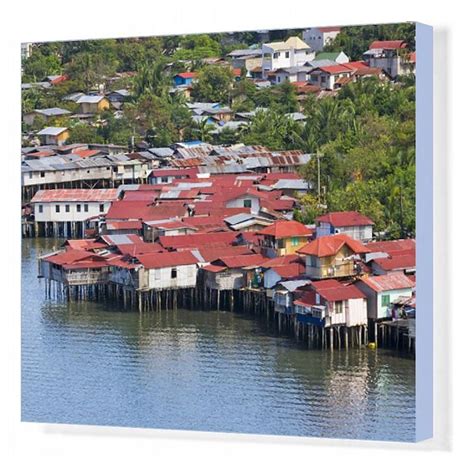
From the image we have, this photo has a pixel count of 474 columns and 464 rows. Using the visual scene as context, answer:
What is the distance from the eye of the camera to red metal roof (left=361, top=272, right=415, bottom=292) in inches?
327

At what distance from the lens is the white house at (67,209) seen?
977 centimetres

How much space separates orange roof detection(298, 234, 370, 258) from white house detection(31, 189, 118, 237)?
4.71ft

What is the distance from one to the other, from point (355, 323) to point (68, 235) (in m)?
2.26

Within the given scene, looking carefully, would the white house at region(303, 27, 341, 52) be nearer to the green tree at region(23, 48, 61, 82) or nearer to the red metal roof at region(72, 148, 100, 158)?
the green tree at region(23, 48, 61, 82)

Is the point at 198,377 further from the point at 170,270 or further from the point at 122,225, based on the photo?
the point at 122,225

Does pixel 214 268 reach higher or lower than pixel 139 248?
lower

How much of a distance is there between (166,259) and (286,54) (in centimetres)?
158

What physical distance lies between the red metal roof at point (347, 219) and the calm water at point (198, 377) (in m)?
0.72

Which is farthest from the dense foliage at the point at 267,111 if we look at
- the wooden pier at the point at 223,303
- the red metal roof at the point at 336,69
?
the wooden pier at the point at 223,303

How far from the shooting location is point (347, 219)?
343 inches

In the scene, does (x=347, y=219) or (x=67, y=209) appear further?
(x=67, y=209)

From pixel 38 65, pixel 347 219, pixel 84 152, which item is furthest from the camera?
pixel 84 152

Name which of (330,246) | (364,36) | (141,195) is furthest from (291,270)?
(364,36)
